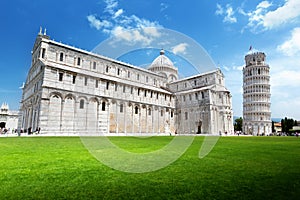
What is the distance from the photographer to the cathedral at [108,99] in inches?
1207

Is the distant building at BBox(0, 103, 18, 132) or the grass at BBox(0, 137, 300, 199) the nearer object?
the grass at BBox(0, 137, 300, 199)

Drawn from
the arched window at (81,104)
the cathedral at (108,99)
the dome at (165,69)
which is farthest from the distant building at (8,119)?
the dome at (165,69)

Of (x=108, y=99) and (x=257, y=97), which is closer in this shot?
(x=108, y=99)

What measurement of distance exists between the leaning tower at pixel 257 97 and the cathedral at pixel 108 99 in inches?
1149

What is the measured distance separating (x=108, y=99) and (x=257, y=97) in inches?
2362

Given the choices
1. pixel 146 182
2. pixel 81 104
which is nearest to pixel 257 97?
pixel 81 104

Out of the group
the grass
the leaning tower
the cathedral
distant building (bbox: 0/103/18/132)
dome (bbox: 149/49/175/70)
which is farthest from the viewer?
the leaning tower

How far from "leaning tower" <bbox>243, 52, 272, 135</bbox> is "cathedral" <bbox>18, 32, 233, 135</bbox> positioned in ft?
95.7

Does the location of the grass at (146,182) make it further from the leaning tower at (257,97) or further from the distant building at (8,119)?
the leaning tower at (257,97)

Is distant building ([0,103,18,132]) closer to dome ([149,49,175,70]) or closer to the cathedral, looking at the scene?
the cathedral

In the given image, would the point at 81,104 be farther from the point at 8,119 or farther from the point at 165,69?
the point at 8,119

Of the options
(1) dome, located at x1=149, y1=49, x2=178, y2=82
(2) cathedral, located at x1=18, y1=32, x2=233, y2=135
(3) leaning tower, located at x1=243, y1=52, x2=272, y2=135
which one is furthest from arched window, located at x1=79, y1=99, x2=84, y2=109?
(3) leaning tower, located at x1=243, y1=52, x2=272, y2=135

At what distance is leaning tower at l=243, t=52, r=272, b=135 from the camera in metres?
70.7

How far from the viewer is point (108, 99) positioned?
36.7 meters
